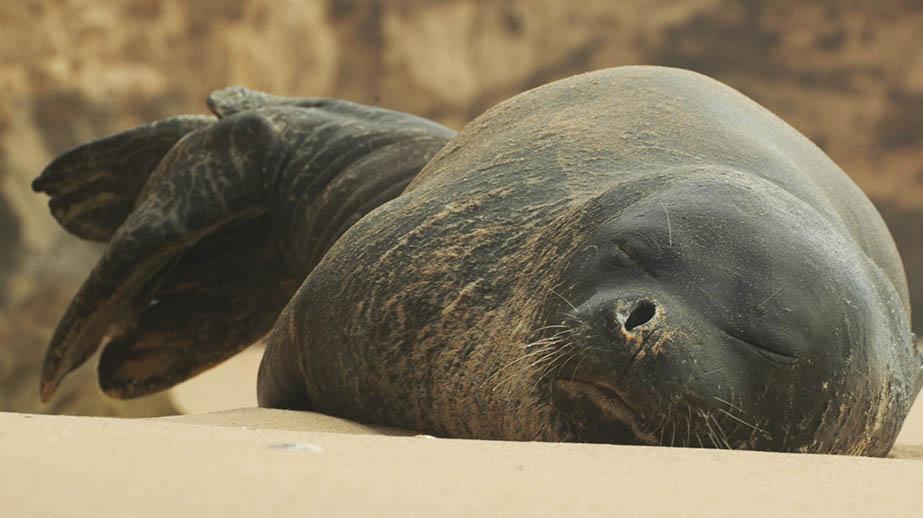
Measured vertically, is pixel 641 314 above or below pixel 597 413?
above

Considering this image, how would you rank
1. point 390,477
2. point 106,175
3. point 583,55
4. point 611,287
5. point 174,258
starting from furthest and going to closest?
1. point 583,55
2. point 106,175
3. point 174,258
4. point 611,287
5. point 390,477

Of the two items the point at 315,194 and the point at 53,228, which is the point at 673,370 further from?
the point at 53,228

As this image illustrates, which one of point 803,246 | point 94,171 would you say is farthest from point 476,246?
point 94,171

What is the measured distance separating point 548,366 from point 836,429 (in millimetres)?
619

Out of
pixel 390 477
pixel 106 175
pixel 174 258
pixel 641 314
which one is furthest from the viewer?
pixel 106 175

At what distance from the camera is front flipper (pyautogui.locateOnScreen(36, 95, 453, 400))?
5766 millimetres

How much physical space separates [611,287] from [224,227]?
353 centimetres

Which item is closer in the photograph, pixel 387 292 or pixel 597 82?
pixel 387 292

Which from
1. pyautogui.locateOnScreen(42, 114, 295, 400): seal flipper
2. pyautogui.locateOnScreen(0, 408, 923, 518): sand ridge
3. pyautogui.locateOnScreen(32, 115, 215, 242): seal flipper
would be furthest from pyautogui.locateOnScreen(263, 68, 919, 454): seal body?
pyautogui.locateOnScreen(32, 115, 215, 242): seal flipper

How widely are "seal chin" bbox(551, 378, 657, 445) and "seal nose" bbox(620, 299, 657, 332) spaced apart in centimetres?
13

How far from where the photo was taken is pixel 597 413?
2.87 meters

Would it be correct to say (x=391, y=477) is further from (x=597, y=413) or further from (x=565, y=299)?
(x=565, y=299)

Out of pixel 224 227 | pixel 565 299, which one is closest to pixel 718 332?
pixel 565 299

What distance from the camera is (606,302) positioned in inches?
112
